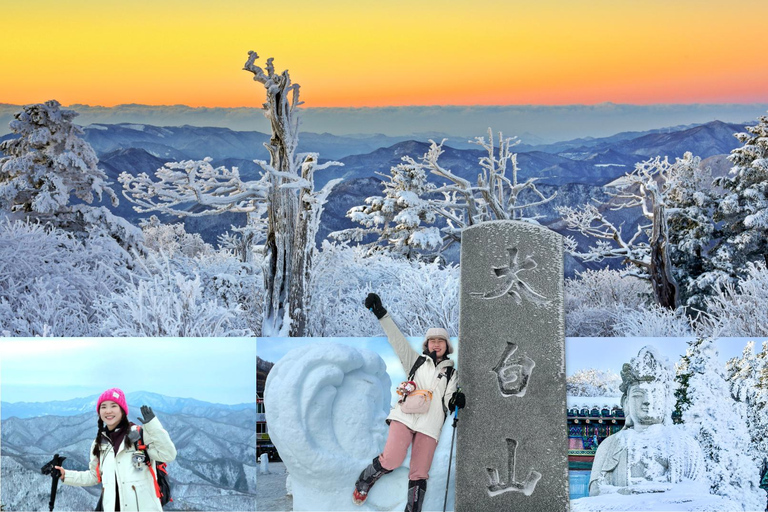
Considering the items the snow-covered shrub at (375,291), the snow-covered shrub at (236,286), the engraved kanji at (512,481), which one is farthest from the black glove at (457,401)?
the snow-covered shrub at (236,286)

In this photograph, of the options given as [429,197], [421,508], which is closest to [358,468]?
[421,508]

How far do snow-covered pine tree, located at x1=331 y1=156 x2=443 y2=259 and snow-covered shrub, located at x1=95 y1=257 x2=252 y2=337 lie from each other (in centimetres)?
194

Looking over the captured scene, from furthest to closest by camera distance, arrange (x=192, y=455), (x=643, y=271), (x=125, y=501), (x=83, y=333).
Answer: (x=643, y=271) → (x=83, y=333) → (x=192, y=455) → (x=125, y=501)

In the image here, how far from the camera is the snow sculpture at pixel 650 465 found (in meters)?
7.20

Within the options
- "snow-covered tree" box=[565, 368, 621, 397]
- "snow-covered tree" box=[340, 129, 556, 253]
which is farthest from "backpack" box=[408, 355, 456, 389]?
"snow-covered tree" box=[340, 129, 556, 253]

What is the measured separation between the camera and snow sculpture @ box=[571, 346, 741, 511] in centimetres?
720

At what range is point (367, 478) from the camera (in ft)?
22.8

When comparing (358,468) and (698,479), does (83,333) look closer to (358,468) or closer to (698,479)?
(358,468)

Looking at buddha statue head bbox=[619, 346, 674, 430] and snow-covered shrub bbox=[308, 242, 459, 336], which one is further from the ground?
snow-covered shrub bbox=[308, 242, 459, 336]

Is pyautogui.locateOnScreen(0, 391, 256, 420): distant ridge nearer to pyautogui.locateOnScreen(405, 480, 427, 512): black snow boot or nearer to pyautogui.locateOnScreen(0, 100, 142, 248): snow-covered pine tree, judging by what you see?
pyautogui.locateOnScreen(405, 480, 427, 512): black snow boot

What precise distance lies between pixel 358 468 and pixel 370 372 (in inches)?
28.0

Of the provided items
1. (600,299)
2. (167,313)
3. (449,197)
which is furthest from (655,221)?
(167,313)

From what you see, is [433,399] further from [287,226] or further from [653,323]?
[653,323]

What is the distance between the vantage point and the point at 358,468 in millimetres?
6992
